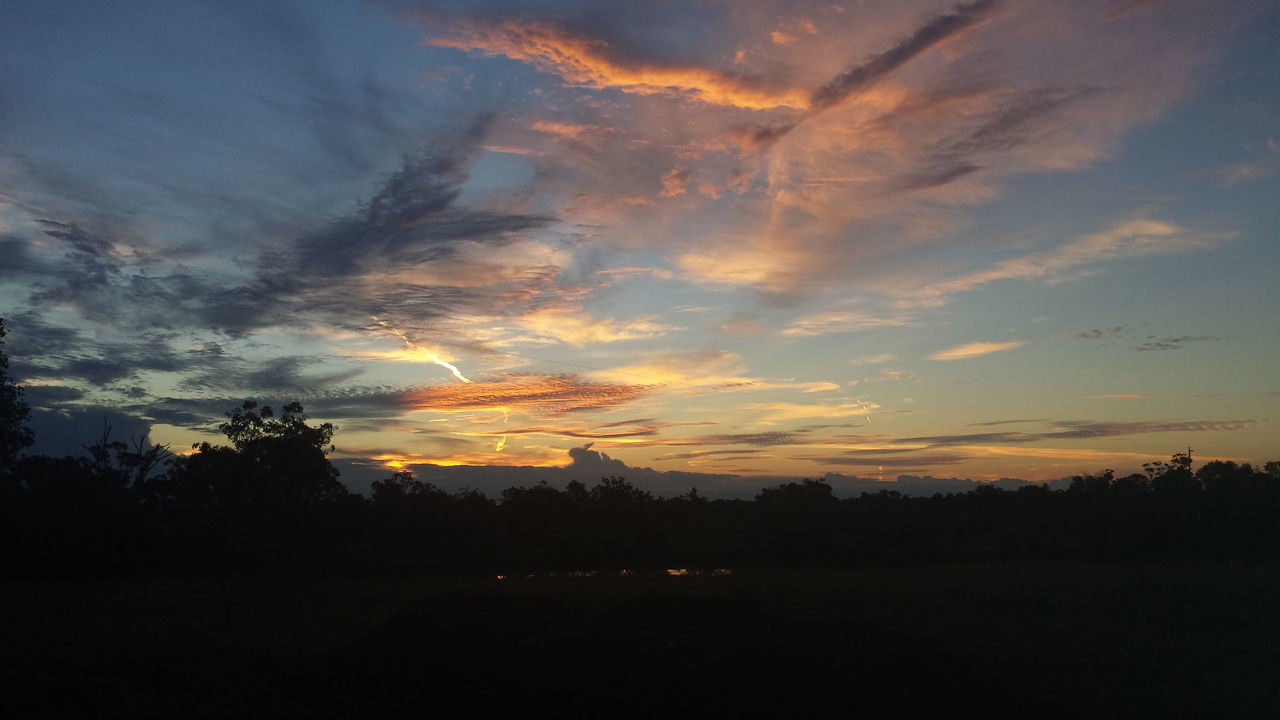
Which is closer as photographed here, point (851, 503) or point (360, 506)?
point (360, 506)

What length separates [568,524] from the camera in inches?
2108

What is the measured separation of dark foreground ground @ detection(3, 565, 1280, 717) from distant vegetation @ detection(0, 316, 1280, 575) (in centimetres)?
1323

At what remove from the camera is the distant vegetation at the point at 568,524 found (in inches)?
1548

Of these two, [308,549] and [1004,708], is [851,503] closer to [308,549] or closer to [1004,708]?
[308,549]

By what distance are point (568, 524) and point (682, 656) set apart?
136 feet

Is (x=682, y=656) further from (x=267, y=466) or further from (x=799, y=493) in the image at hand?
(x=799, y=493)

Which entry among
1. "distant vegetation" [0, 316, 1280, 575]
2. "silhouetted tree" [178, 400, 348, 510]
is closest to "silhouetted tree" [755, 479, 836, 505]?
"distant vegetation" [0, 316, 1280, 575]

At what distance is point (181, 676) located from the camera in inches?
616

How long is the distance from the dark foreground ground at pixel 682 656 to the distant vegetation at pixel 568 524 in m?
13.2

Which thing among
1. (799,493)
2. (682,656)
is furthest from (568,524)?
(682,656)

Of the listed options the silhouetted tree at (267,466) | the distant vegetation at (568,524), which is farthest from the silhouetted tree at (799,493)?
the silhouetted tree at (267,466)

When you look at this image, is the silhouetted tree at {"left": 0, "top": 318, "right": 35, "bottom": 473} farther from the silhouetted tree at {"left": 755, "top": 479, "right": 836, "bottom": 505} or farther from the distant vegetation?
the silhouetted tree at {"left": 755, "top": 479, "right": 836, "bottom": 505}

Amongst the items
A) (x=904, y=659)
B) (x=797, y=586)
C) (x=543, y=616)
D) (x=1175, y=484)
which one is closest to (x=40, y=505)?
(x=543, y=616)

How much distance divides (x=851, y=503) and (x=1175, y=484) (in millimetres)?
27791
